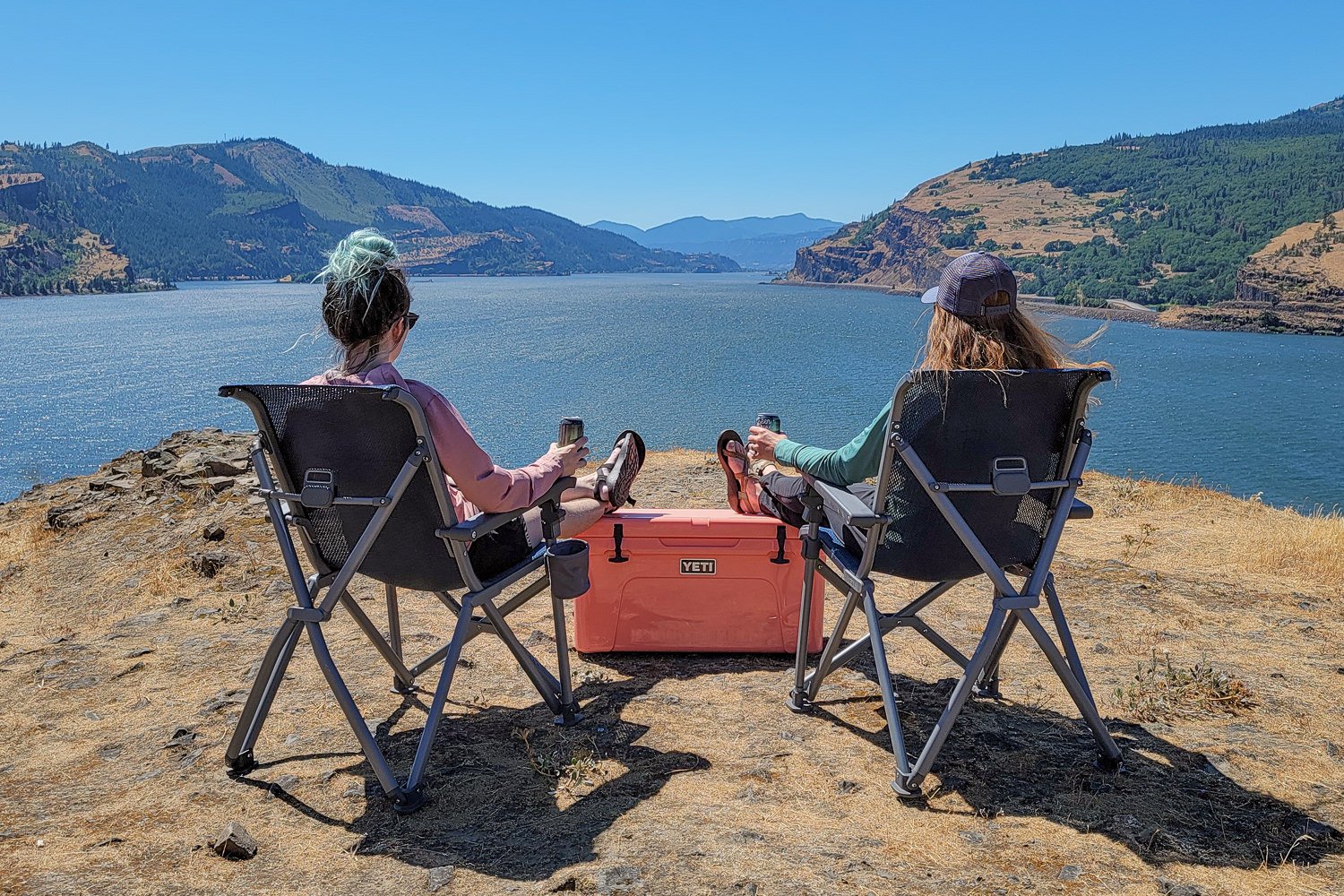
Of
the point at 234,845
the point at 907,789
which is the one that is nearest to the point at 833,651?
→ the point at 907,789

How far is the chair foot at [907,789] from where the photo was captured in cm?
287

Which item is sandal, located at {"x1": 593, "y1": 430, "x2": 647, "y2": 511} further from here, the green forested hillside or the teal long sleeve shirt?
the green forested hillside

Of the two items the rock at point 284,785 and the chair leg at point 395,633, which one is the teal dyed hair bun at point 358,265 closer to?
the chair leg at point 395,633

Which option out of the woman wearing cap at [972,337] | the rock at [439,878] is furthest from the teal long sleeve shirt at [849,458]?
the rock at [439,878]

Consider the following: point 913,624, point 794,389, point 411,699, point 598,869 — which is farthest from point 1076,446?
point 794,389

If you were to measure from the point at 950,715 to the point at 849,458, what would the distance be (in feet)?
2.90

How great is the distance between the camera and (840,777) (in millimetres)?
3047

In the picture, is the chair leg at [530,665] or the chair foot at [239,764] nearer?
the chair foot at [239,764]

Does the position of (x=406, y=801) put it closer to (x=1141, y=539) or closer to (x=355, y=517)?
(x=355, y=517)

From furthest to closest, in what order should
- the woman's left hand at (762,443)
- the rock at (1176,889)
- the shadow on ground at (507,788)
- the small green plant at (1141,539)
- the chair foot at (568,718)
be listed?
1. the small green plant at (1141,539)
2. the woman's left hand at (762,443)
3. the chair foot at (568,718)
4. the shadow on ground at (507,788)
5. the rock at (1176,889)

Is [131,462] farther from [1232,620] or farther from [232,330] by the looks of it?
[232,330]

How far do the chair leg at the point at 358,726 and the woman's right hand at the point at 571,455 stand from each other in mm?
1012

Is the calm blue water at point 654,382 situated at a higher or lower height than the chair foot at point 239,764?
lower

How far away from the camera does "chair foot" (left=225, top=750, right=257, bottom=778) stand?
3.10 m
